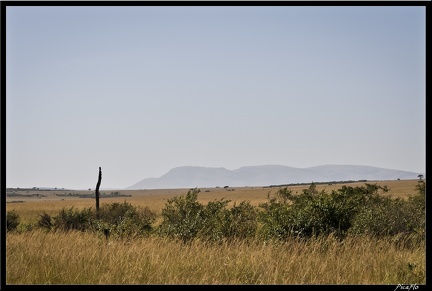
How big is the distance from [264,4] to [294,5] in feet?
1.43

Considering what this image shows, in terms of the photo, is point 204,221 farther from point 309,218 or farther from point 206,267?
point 206,267

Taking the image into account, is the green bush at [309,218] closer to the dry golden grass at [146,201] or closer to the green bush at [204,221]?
the green bush at [204,221]

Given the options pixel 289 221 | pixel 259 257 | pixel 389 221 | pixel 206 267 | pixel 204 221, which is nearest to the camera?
pixel 206 267

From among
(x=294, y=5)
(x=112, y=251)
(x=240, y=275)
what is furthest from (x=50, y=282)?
(x=294, y=5)

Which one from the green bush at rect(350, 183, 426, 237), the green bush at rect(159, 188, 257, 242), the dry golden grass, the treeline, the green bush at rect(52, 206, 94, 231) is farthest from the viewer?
the dry golden grass

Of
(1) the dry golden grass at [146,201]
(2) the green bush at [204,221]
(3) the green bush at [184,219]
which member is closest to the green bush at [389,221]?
(2) the green bush at [204,221]

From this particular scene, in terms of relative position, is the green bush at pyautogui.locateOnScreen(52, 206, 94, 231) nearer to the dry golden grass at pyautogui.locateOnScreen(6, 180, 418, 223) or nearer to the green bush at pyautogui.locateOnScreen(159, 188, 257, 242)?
the dry golden grass at pyautogui.locateOnScreen(6, 180, 418, 223)

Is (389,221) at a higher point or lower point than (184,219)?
lower

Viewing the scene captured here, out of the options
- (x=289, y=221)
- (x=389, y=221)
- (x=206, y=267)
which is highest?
(x=289, y=221)

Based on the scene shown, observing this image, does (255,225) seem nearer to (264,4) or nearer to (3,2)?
(264,4)

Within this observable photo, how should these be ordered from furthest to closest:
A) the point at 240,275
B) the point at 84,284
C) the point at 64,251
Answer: the point at 64,251 → the point at 240,275 → the point at 84,284

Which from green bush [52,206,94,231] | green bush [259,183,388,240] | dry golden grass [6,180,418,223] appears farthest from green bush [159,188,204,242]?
dry golden grass [6,180,418,223]

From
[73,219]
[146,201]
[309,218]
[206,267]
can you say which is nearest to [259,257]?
[206,267]
